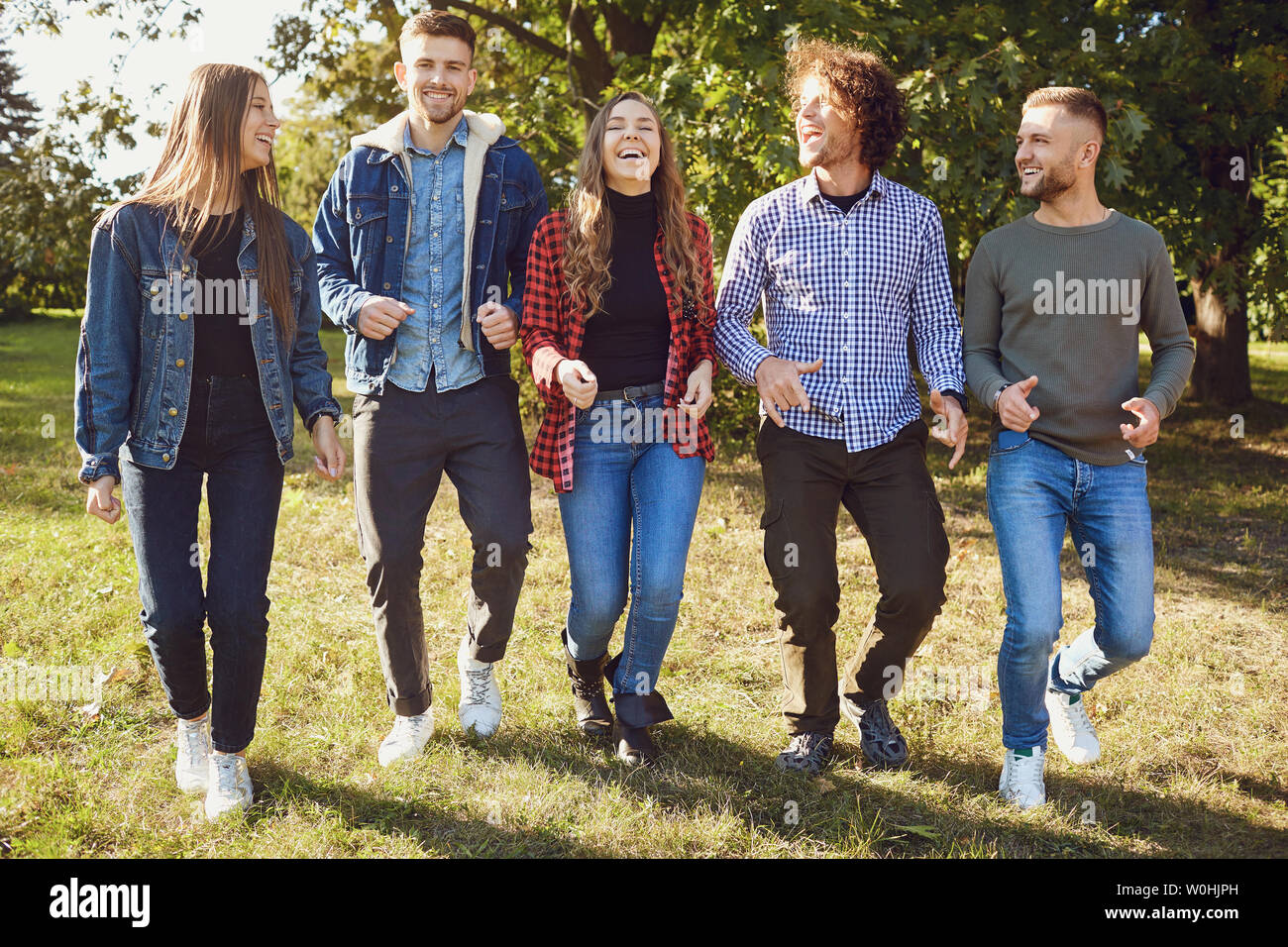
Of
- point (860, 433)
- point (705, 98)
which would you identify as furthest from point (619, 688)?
point (705, 98)

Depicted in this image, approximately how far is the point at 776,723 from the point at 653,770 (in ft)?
2.40

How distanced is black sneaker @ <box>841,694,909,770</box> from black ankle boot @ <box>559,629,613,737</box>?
1002 mm

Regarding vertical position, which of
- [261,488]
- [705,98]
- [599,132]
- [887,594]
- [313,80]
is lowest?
[887,594]

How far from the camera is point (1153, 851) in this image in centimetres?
343

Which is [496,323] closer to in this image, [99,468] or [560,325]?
[560,325]

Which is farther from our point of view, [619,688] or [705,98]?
[705,98]

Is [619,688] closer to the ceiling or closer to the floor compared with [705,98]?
closer to the floor

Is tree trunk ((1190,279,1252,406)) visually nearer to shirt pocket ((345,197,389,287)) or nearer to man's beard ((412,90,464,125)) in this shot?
man's beard ((412,90,464,125))

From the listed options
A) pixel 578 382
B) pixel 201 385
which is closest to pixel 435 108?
pixel 578 382

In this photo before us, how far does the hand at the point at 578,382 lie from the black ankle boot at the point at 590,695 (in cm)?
115

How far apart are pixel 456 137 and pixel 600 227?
0.68m

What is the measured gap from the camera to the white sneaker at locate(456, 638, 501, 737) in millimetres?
4166
